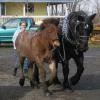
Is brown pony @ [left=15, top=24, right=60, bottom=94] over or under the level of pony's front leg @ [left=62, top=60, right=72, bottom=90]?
over

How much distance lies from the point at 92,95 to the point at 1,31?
68.0ft

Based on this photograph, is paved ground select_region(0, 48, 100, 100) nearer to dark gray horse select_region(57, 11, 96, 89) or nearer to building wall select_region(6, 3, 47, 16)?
dark gray horse select_region(57, 11, 96, 89)

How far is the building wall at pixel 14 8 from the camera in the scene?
52.4 metres

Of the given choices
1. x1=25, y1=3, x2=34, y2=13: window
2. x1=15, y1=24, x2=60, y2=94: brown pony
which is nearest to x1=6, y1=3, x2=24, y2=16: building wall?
x1=25, y1=3, x2=34, y2=13: window

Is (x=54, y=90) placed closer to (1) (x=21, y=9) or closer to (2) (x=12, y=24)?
(2) (x=12, y=24)

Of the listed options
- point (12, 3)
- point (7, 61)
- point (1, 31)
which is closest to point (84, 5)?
point (12, 3)

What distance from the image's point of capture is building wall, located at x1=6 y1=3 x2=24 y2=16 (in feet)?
172

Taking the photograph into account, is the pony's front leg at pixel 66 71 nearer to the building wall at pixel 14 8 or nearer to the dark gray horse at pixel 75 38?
the dark gray horse at pixel 75 38

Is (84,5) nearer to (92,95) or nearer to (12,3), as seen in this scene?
(12,3)

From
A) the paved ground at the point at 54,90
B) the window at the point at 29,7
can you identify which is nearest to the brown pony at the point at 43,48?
the paved ground at the point at 54,90

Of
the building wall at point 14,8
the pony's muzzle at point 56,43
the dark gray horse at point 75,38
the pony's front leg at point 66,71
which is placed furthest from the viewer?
the building wall at point 14,8

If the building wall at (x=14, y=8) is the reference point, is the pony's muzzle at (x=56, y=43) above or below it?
above

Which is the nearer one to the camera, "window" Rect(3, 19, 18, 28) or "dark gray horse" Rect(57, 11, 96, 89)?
"dark gray horse" Rect(57, 11, 96, 89)

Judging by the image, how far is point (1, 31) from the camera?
31016 millimetres
